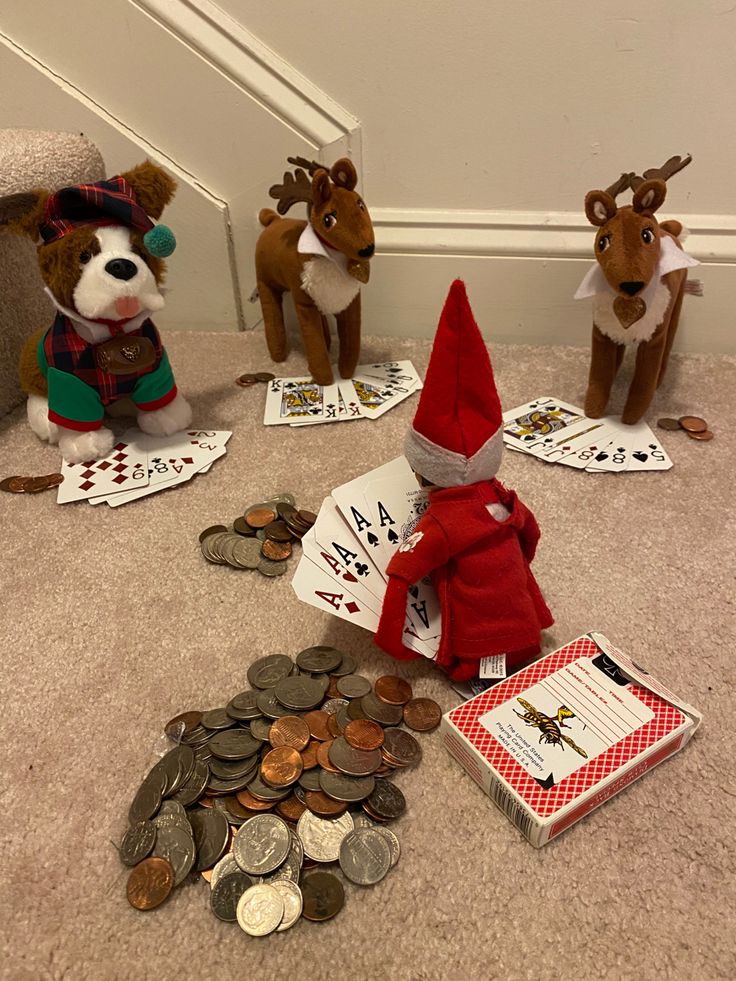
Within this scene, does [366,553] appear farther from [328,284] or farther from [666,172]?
[666,172]

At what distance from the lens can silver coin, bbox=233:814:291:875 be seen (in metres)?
0.68

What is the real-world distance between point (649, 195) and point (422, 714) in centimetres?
90

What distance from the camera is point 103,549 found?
1.09 meters

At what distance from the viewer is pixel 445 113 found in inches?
58.4

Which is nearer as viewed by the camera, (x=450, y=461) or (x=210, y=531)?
(x=450, y=461)

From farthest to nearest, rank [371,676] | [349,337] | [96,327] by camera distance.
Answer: [349,337], [96,327], [371,676]

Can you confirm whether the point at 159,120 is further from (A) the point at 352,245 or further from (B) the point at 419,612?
(B) the point at 419,612

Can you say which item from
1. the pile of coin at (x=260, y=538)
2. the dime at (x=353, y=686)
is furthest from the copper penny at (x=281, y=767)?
the pile of coin at (x=260, y=538)

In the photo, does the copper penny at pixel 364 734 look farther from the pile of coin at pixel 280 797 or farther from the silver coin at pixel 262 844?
the silver coin at pixel 262 844

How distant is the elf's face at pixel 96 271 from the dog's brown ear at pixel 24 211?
0.04 metres

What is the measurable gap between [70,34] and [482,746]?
1688mm

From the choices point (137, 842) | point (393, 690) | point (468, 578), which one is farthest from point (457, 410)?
point (137, 842)

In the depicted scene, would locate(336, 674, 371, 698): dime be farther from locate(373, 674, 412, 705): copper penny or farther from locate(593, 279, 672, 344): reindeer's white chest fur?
locate(593, 279, 672, 344): reindeer's white chest fur

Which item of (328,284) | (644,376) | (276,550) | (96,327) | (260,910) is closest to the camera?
(260,910)
